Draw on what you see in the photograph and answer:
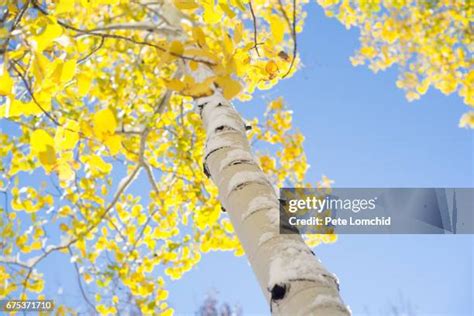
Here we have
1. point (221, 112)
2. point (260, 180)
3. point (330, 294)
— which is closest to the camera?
point (330, 294)

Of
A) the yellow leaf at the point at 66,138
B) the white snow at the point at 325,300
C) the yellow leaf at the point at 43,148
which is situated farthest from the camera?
the yellow leaf at the point at 66,138

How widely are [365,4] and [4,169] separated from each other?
5.09m

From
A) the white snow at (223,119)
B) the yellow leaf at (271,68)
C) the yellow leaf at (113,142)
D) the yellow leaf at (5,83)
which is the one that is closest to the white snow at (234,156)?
the white snow at (223,119)

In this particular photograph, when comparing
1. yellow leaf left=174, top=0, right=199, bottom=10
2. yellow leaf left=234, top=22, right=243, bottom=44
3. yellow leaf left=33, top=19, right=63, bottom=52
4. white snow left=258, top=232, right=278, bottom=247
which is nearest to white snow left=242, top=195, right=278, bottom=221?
white snow left=258, top=232, right=278, bottom=247

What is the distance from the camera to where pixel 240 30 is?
1128 mm

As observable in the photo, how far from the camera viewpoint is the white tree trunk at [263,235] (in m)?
0.88

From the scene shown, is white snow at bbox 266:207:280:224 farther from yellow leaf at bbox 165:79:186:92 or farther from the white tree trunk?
yellow leaf at bbox 165:79:186:92

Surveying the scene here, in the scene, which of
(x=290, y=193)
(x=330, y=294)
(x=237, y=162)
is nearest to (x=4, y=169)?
(x=290, y=193)

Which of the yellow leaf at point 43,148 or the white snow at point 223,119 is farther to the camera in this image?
the white snow at point 223,119

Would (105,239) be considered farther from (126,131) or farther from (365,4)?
(365,4)

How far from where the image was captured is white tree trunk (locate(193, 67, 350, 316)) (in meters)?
0.88

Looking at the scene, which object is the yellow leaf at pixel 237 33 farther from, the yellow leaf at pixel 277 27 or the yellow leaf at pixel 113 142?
the yellow leaf at pixel 113 142

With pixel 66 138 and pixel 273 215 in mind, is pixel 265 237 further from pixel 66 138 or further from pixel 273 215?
pixel 66 138

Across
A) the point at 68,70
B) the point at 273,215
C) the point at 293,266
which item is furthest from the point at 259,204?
the point at 68,70
